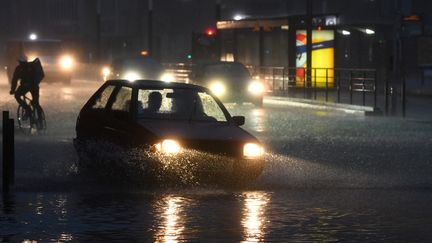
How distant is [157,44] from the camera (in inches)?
3826

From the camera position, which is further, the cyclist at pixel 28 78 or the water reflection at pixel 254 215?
the cyclist at pixel 28 78

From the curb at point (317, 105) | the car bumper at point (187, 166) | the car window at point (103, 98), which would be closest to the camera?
the car bumper at point (187, 166)

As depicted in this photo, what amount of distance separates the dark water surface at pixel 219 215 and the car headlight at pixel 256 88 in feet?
75.0

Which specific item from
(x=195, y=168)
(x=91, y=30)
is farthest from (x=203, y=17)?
(x=195, y=168)

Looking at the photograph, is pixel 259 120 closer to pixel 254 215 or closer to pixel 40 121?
pixel 40 121

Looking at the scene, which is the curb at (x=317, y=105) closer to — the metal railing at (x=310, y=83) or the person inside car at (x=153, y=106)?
the metal railing at (x=310, y=83)

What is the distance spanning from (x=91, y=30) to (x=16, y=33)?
2582cm

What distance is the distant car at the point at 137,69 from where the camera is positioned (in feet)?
162

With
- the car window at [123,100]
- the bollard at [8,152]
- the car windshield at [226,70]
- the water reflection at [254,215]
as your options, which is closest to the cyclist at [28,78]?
the car window at [123,100]

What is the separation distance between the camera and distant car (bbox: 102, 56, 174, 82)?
49406 mm

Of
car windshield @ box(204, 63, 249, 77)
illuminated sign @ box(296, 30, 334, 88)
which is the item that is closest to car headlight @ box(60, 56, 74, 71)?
illuminated sign @ box(296, 30, 334, 88)

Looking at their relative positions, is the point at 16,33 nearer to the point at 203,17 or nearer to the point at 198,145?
the point at 203,17

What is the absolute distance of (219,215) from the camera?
12156mm

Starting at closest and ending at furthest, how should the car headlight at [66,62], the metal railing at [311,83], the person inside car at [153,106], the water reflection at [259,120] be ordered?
the person inside car at [153,106] < the water reflection at [259,120] < the metal railing at [311,83] < the car headlight at [66,62]
